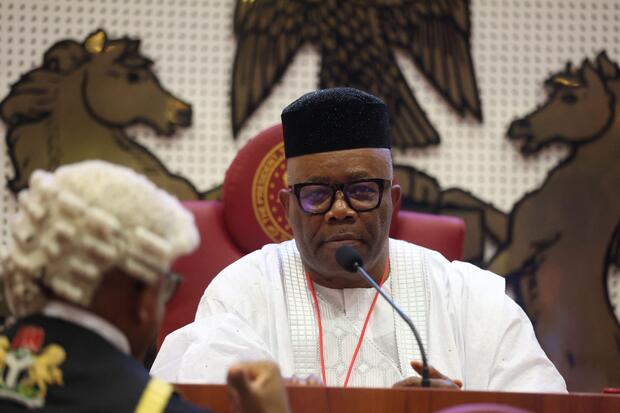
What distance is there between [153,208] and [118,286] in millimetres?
128

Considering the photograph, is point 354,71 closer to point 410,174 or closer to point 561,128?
point 410,174

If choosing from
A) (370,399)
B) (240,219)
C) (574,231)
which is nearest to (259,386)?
(370,399)

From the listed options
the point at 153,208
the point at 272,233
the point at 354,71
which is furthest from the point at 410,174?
the point at 153,208

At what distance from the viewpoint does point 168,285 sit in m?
1.46

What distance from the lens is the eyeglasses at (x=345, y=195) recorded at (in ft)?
9.13

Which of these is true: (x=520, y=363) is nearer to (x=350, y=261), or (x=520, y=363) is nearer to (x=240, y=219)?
(x=350, y=261)

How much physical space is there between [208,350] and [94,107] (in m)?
1.74

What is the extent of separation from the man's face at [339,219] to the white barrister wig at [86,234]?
4.57ft

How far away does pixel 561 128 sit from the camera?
3.97 metres

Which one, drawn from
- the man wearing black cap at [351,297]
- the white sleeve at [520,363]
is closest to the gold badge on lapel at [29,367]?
the man wearing black cap at [351,297]

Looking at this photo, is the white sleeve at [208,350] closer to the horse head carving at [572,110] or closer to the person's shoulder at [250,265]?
the person's shoulder at [250,265]

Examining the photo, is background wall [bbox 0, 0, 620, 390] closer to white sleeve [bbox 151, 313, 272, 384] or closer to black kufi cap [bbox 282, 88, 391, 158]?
black kufi cap [bbox 282, 88, 391, 158]

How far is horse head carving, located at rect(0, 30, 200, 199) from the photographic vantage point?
3857 millimetres

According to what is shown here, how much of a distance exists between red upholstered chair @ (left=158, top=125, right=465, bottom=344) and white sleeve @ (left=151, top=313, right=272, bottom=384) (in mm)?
488
